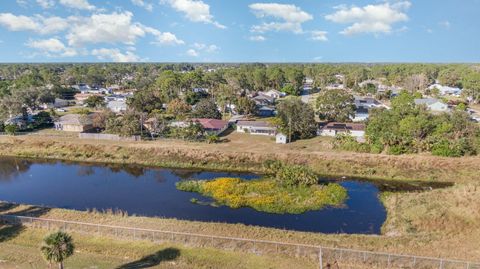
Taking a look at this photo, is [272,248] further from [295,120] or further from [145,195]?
[295,120]

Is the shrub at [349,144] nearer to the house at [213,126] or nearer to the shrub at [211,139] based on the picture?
the shrub at [211,139]

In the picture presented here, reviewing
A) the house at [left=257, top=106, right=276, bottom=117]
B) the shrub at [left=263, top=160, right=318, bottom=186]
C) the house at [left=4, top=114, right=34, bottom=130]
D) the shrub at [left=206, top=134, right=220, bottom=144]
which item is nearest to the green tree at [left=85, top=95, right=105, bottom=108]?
the house at [left=4, top=114, right=34, bottom=130]

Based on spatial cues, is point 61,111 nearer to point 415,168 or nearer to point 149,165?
point 149,165

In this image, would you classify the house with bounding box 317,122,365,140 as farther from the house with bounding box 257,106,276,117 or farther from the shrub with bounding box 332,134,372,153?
the house with bounding box 257,106,276,117

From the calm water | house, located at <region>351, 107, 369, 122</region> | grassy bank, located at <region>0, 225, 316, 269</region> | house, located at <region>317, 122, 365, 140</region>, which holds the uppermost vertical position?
house, located at <region>351, 107, 369, 122</region>

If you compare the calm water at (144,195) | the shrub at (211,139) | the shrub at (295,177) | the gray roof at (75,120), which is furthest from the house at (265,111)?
the shrub at (295,177)

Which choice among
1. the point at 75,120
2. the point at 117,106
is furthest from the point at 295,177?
the point at 117,106
